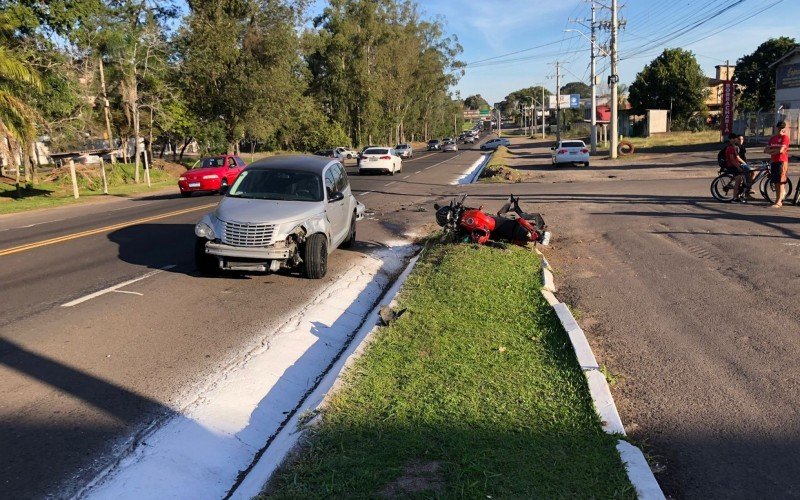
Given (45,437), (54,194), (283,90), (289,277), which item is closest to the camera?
(45,437)

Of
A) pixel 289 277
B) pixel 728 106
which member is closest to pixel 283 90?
pixel 728 106

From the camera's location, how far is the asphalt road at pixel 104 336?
4234 millimetres

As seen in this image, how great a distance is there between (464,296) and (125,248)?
7540 millimetres

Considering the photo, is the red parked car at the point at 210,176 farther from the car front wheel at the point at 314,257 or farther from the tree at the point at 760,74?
the tree at the point at 760,74

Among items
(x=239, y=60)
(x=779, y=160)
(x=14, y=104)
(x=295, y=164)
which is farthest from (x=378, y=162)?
(x=295, y=164)

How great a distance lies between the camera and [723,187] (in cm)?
1492

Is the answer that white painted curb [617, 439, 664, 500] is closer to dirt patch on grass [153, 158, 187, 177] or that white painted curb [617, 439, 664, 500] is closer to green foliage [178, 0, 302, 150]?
green foliage [178, 0, 302, 150]

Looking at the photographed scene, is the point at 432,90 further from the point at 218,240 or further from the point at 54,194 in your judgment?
the point at 218,240

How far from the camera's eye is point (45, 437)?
14.1 ft

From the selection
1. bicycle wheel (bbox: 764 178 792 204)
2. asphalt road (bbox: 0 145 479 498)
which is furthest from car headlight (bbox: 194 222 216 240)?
bicycle wheel (bbox: 764 178 792 204)

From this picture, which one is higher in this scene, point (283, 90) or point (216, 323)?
point (283, 90)

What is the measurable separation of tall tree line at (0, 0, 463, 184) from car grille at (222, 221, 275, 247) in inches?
737

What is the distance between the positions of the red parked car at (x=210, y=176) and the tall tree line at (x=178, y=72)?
232 inches

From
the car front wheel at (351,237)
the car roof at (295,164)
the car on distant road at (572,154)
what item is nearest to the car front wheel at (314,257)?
the car roof at (295,164)
